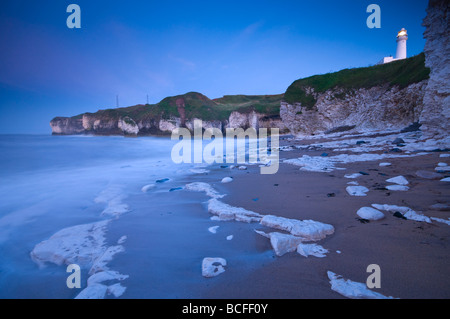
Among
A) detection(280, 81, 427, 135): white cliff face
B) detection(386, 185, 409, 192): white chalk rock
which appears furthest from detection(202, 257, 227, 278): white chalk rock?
detection(280, 81, 427, 135): white cliff face

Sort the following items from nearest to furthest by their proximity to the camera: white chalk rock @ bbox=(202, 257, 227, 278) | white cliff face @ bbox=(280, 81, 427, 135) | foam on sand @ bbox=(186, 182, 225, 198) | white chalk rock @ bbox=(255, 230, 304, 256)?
white chalk rock @ bbox=(202, 257, 227, 278), white chalk rock @ bbox=(255, 230, 304, 256), foam on sand @ bbox=(186, 182, 225, 198), white cliff face @ bbox=(280, 81, 427, 135)

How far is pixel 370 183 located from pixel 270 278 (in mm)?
2943

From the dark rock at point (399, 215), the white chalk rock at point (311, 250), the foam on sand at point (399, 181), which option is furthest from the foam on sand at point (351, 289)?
the foam on sand at point (399, 181)

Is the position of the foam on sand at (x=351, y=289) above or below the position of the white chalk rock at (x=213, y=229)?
above

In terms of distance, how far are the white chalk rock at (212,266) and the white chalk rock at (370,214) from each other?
1690 mm

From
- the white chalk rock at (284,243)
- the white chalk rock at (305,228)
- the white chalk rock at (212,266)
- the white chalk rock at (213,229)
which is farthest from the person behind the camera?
the white chalk rock at (213,229)

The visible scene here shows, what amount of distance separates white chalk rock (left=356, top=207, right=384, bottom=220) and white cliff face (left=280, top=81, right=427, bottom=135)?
1325cm

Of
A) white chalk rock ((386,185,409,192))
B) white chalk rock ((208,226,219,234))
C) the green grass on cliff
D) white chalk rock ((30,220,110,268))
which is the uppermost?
the green grass on cliff

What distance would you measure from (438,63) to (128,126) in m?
56.7

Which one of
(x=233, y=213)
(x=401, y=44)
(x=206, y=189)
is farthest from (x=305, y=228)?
(x=401, y=44)

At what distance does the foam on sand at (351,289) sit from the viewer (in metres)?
1.19

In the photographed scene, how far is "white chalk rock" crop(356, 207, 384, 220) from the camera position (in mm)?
2109

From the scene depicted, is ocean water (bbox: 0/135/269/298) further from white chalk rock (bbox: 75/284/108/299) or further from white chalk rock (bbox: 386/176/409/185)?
white chalk rock (bbox: 386/176/409/185)

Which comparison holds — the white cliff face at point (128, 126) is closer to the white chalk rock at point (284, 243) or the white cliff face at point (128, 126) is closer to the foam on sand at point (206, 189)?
the foam on sand at point (206, 189)
